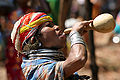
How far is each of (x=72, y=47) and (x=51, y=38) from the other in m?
0.25

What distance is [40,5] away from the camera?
12.6ft

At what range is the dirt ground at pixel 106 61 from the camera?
5746mm

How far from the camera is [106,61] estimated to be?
671 centimetres

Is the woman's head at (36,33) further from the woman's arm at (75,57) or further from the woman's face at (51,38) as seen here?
the woman's arm at (75,57)

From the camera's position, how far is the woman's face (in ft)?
6.84

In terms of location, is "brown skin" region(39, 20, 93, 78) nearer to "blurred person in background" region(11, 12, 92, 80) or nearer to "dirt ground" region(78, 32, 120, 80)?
"blurred person in background" region(11, 12, 92, 80)

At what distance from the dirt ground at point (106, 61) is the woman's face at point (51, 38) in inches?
142

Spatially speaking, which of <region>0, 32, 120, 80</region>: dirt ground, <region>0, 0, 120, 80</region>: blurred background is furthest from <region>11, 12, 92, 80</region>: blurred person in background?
<region>0, 32, 120, 80</region>: dirt ground

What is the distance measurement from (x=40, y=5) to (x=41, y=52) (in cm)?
192

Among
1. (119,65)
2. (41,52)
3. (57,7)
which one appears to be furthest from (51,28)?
(119,65)

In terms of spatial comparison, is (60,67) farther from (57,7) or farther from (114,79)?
(114,79)

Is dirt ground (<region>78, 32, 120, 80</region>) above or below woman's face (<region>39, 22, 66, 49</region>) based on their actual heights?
below

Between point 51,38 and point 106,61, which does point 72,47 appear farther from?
point 106,61

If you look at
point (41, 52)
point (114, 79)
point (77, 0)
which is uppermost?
point (77, 0)
